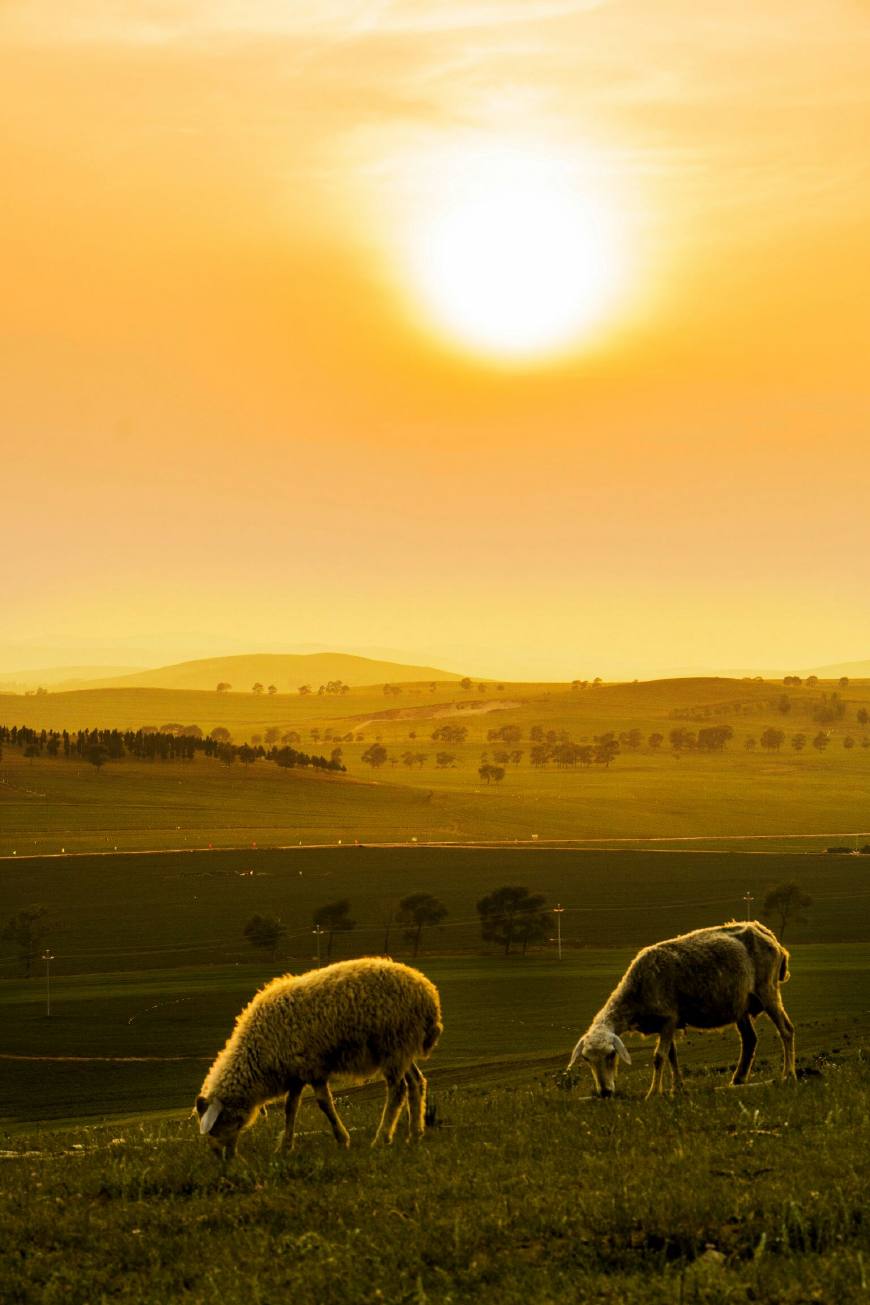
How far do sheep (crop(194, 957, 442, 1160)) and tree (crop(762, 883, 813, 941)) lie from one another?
113 meters

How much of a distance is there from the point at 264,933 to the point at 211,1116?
101820 mm

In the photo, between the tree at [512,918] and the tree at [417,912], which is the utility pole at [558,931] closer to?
the tree at [512,918]

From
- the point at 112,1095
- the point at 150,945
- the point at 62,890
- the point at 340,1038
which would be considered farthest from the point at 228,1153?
the point at 62,890

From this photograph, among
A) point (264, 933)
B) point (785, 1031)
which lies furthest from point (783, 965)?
point (264, 933)

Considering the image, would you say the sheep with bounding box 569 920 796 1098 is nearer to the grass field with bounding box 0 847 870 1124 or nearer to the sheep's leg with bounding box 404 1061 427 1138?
the sheep's leg with bounding box 404 1061 427 1138

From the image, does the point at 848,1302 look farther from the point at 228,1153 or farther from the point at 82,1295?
the point at 228,1153

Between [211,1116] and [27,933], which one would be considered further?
[27,933]

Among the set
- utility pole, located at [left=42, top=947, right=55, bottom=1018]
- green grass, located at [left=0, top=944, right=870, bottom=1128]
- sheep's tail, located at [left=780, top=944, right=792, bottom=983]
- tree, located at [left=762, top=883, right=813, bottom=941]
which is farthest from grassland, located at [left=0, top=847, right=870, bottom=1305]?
tree, located at [left=762, top=883, right=813, bottom=941]

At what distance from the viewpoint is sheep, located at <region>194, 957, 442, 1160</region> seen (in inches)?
699

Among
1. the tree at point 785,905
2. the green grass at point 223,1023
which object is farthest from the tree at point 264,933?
the tree at point 785,905

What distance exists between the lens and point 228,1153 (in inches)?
677

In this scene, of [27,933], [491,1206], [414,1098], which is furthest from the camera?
[27,933]

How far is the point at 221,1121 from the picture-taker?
17609 mm

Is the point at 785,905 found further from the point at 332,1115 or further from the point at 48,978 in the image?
the point at 332,1115
